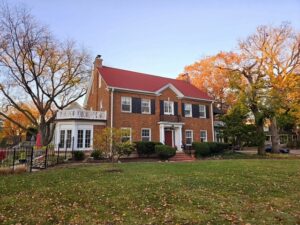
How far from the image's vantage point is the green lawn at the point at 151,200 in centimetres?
487

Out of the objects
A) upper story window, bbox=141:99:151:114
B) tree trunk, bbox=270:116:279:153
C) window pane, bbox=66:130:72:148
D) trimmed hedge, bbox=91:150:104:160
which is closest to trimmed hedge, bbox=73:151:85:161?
trimmed hedge, bbox=91:150:104:160

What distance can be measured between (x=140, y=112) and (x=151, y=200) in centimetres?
1472

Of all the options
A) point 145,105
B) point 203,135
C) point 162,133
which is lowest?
point 203,135

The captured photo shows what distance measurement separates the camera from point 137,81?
74.4 ft

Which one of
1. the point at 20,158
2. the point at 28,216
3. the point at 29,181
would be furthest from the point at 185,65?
the point at 28,216

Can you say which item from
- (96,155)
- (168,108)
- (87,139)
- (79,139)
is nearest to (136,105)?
(168,108)

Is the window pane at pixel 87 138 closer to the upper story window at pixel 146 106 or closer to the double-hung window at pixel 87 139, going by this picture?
the double-hung window at pixel 87 139

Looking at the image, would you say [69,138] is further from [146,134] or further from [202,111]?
[202,111]

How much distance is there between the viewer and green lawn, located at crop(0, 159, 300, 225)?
4.87 metres

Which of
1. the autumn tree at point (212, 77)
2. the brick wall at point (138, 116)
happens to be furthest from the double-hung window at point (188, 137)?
the autumn tree at point (212, 77)

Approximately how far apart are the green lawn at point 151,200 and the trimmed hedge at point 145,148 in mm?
9277

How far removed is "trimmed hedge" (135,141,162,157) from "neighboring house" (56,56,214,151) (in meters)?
1.22

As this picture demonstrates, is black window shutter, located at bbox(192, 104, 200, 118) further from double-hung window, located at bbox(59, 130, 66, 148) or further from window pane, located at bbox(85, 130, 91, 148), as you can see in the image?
double-hung window, located at bbox(59, 130, 66, 148)

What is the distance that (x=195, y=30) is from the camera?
15258 mm
